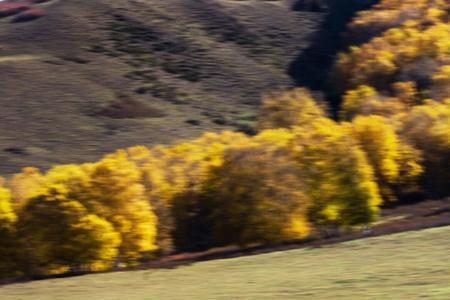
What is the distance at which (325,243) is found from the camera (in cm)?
3962

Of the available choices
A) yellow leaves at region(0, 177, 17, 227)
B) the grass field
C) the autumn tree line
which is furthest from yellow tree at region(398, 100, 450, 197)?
yellow leaves at region(0, 177, 17, 227)

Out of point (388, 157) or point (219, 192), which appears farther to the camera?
point (388, 157)

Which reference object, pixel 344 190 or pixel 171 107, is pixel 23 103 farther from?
pixel 344 190

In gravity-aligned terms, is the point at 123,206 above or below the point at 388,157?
above

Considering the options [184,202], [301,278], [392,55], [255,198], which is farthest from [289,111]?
[301,278]

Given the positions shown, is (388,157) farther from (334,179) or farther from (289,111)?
(289,111)

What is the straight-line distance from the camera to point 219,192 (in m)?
48.8

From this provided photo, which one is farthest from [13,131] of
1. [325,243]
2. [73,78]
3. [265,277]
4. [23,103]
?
[265,277]

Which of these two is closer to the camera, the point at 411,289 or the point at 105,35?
the point at 411,289

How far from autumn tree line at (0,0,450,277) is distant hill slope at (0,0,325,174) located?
2183 cm

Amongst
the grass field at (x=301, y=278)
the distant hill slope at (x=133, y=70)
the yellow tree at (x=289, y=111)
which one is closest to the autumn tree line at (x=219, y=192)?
the grass field at (x=301, y=278)

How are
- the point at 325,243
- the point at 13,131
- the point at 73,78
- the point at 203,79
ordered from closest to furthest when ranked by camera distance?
1. the point at 325,243
2. the point at 13,131
3. the point at 73,78
4. the point at 203,79

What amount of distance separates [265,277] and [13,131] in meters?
55.9

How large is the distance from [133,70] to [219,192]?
5619cm
